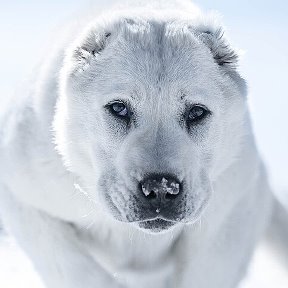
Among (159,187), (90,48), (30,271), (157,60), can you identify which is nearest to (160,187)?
(159,187)

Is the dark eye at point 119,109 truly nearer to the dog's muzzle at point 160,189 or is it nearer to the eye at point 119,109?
the eye at point 119,109

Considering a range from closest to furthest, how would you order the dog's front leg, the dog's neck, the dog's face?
the dog's face
the dog's front leg
the dog's neck

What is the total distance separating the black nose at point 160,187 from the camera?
13.7 feet

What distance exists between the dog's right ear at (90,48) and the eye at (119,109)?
1.20 ft

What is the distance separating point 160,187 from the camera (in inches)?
164

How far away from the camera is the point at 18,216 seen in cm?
527

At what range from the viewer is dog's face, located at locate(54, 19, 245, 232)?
431cm

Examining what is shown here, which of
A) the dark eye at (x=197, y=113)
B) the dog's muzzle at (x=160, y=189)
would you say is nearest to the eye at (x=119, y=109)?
the dark eye at (x=197, y=113)

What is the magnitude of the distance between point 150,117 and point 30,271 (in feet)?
9.35

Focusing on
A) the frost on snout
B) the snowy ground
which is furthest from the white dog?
the snowy ground

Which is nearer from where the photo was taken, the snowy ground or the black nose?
the black nose

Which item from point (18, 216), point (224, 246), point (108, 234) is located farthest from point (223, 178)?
point (18, 216)

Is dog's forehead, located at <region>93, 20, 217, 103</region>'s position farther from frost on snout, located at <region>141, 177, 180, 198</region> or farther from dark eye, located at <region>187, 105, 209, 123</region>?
frost on snout, located at <region>141, 177, 180, 198</region>

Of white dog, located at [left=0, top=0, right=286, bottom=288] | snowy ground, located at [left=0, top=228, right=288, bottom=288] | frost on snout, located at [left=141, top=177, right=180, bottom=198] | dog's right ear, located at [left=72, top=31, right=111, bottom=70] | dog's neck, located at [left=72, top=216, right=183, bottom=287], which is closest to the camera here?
frost on snout, located at [left=141, top=177, right=180, bottom=198]
